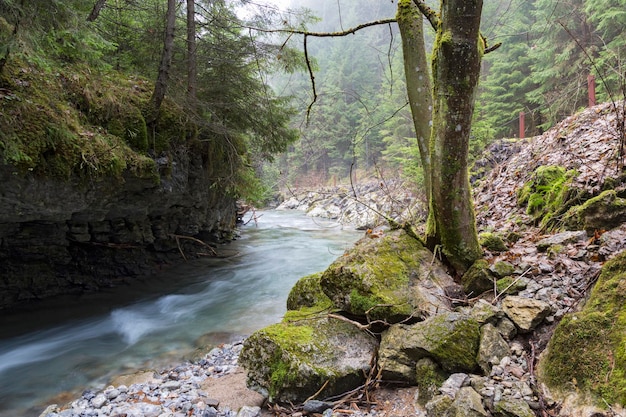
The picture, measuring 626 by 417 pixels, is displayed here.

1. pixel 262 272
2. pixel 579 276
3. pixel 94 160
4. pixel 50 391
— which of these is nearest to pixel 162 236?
pixel 262 272

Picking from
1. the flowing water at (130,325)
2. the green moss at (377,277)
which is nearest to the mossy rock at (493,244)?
the green moss at (377,277)

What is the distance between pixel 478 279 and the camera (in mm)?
3588

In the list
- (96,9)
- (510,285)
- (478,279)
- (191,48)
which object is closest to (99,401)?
(478,279)

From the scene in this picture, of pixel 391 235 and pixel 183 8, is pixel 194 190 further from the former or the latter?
pixel 391 235

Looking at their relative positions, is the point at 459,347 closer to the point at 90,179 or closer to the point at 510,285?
the point at 510,285

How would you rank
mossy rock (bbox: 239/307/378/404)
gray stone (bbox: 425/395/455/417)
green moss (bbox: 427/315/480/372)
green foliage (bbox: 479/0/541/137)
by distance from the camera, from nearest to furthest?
gray stone (bbox: 425/395/455/417) → green moss (bbox: 427/315/480/372) → mossy rock (bbox: 239/307/378/404) → green foliage (bbox: 479/0/541/137)

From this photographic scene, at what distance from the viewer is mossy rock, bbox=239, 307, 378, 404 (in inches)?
116

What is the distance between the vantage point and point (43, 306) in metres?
6.72

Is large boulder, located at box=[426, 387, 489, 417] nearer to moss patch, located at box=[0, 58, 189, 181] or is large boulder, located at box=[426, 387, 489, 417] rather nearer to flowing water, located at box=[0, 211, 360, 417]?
flowing water, located at box=[0, 211, 360, 417]

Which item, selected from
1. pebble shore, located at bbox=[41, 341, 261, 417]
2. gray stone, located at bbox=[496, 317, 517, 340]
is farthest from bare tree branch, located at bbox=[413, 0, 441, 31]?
pebble shore, located at bbox=[41, 341, 261, 417]

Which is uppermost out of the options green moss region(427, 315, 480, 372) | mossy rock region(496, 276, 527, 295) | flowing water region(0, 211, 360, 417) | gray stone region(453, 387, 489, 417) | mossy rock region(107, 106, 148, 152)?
mossy rock region(107, 106, 148, 152)

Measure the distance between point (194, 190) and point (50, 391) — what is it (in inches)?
195

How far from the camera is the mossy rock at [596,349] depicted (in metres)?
1.88

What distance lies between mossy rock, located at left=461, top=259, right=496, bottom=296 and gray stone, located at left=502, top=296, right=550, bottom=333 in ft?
1.87
